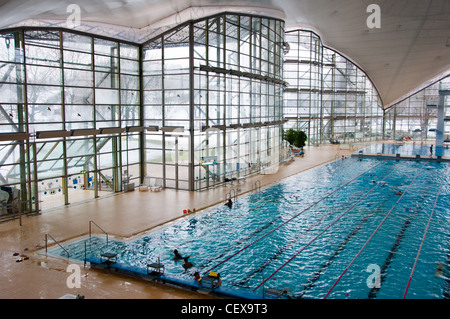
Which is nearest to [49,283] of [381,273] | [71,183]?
[381,273]

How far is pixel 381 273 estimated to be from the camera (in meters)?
11.2

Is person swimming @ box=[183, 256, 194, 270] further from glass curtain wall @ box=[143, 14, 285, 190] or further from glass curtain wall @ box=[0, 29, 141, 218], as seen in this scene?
glass curtain wall @ box=[143, 14, 285, 190]

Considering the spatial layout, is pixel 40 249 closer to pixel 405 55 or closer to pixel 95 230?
pixel 95 230

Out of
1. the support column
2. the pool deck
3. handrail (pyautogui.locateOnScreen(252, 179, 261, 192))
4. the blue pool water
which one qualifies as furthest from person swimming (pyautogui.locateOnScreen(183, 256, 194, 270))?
the support column

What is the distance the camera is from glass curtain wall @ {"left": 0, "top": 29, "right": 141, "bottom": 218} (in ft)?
53.9

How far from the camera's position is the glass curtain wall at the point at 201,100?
21.7 metres

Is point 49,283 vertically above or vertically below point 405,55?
below

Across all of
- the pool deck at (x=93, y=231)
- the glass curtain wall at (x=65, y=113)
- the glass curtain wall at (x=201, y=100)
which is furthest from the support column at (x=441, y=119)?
the glass curtain wall at (x=65, y=113)

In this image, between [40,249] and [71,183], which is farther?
[71,183]

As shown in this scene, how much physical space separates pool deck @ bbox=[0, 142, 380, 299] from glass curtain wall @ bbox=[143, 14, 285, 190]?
1.45 metres

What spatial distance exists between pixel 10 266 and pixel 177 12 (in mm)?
14367

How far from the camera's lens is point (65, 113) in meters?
18.5

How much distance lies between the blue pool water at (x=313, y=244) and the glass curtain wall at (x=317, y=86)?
972 inches

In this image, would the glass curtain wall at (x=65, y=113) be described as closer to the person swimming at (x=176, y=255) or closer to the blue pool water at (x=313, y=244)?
the blue pool water at (x=313, y=244)
